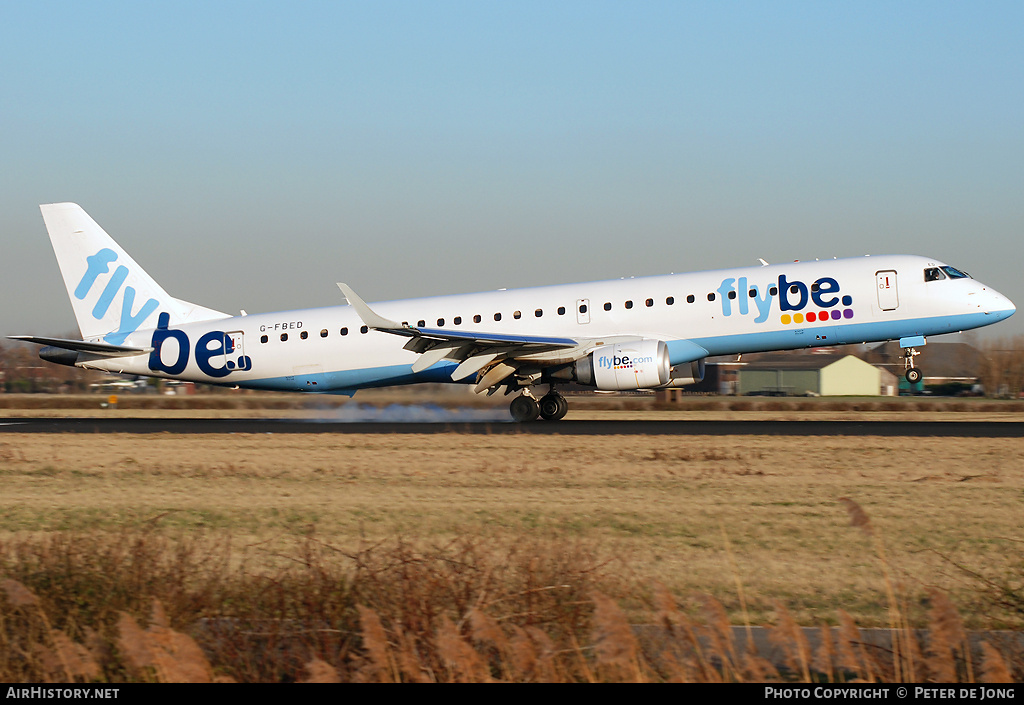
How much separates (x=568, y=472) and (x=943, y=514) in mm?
6725

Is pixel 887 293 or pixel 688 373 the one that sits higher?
pixel 887 293

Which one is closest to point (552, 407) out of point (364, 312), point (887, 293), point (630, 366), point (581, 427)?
point (581, 427)

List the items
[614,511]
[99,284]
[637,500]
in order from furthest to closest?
[99,284]
[637,500]
[614,511]

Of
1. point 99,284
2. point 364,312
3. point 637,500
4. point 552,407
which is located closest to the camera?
point 637,500

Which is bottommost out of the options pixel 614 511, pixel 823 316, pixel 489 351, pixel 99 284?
pixel 614 511

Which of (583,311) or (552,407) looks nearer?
(583,311)

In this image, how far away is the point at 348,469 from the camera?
1875 cm

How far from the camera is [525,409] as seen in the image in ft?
98.6

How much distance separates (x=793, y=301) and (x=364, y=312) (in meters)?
11.9

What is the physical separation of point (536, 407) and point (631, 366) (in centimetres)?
411

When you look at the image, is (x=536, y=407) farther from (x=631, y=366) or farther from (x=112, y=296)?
(x=112, y=296)

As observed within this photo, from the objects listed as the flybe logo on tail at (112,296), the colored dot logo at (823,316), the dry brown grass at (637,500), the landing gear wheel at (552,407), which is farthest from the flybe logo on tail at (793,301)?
the flybe logo on tail at (112,296)

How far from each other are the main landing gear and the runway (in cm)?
32
